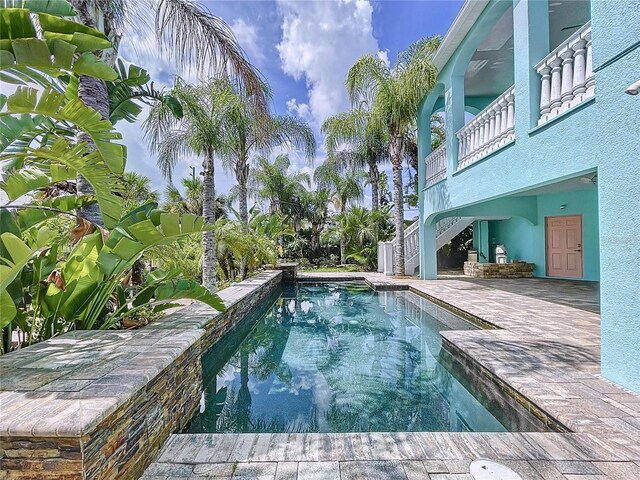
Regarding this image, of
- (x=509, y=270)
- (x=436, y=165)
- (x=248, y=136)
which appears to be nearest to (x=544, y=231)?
(x=509, y=270)

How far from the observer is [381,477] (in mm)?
2422

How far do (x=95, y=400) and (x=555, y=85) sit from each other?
7.83m

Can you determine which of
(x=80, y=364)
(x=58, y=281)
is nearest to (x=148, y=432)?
(x=80, y=364)

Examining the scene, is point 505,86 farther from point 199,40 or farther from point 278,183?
point 278,183

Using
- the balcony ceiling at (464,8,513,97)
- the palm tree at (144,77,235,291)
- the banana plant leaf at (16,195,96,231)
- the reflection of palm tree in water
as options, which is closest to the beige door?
A: the balcony ceiling at (464,8,513,97)

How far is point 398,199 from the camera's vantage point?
15.0 meters

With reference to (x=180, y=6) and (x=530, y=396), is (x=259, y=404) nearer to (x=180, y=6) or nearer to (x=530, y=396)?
(x=530, y=396)

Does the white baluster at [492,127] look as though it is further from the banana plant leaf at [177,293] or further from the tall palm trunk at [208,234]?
the tall palm trunk at [208,234]

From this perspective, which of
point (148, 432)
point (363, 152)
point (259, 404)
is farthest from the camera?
point (363, 152)

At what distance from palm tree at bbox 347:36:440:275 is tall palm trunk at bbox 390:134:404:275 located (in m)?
0.04

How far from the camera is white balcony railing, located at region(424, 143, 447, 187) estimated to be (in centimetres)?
1153

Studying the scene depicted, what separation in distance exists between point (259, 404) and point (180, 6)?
6.99 meters

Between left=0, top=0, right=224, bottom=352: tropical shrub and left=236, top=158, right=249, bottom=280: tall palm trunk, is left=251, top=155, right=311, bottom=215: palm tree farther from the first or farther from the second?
left=0, top=0, right=224, bottom=352: tropical shrub

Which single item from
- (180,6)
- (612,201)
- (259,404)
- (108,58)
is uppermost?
(180,6)
